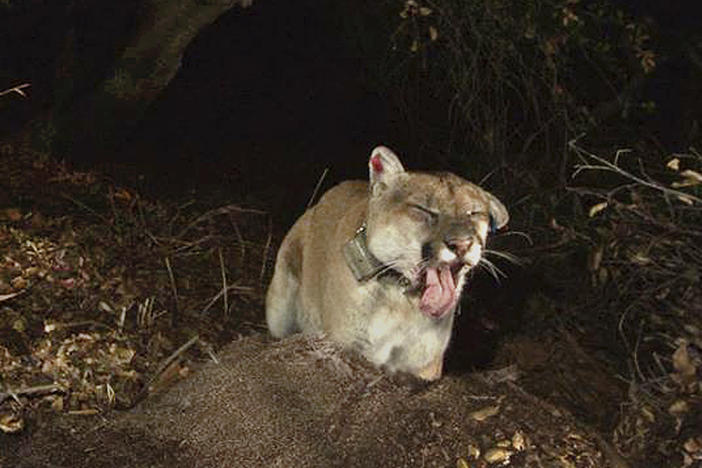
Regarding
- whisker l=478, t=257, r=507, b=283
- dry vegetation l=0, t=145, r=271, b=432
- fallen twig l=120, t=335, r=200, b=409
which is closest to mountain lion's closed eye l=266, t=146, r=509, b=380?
whisker l=478, t=257, r=507, b=283

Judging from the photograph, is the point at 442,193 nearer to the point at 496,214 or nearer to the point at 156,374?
the point at 496,214

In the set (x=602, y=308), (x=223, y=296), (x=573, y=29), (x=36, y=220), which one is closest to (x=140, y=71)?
(x=36, y=220)

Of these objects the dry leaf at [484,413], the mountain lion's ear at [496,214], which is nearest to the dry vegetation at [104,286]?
the dry leaf at [484,413]

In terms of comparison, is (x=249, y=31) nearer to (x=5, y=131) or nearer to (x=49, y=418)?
(x=5, y=131)

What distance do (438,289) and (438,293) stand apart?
0.02 meters

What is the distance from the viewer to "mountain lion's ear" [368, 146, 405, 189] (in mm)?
5645

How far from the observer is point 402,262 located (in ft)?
17.7

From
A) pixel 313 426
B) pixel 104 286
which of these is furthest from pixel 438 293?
pixel 104 286

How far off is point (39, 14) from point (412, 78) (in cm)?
402

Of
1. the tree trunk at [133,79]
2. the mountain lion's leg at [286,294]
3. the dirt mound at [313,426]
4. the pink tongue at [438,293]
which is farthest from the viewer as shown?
the tree trunk at [133,79]

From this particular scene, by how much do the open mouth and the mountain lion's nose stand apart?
0.16 meters

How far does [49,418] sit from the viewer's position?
524 centimetres

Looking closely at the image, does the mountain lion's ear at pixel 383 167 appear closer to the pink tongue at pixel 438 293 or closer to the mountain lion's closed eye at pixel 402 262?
the mountain lion's closed eye at pixel 402 262

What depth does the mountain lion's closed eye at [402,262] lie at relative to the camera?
5312 millimetres
